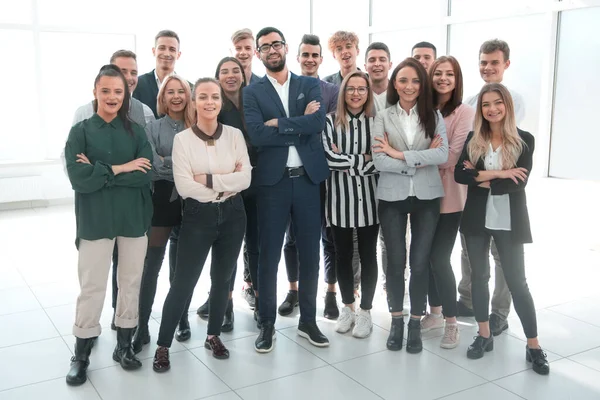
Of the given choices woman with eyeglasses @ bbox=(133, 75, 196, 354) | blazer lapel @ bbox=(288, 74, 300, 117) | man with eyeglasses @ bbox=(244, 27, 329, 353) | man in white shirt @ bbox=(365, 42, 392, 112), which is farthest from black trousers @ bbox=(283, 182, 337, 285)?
man in white shirt @ bbox=(365, 42, 392, 112)

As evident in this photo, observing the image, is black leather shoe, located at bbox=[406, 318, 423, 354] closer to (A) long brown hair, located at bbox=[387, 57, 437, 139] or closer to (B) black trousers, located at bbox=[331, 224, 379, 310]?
(B) black trousers, located at bbox=[331, 224, 379, 310]

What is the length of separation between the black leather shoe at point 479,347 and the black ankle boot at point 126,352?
6.08 feet

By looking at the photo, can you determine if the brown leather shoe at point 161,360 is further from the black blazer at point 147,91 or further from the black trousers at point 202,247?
the black blazer at point 147,91

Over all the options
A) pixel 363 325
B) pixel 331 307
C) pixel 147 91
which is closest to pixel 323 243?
pixel 331 307

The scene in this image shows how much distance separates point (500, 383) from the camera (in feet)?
9.94

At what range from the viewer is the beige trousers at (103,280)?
3008 mm

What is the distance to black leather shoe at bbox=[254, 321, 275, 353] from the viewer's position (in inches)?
135

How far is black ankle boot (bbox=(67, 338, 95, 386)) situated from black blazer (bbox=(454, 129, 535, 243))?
7.05 feet

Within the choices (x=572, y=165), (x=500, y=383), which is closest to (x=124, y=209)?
(x=500, y=383)

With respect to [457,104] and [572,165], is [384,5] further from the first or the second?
[457,104]

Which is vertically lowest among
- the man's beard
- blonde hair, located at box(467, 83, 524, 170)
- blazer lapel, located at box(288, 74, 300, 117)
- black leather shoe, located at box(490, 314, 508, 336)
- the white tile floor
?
the white tile floor

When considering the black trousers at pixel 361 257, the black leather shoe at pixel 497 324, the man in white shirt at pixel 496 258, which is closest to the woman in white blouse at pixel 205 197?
the black trousers at pixel 361 257

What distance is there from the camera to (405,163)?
10.8 ft

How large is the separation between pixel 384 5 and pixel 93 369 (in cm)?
716
